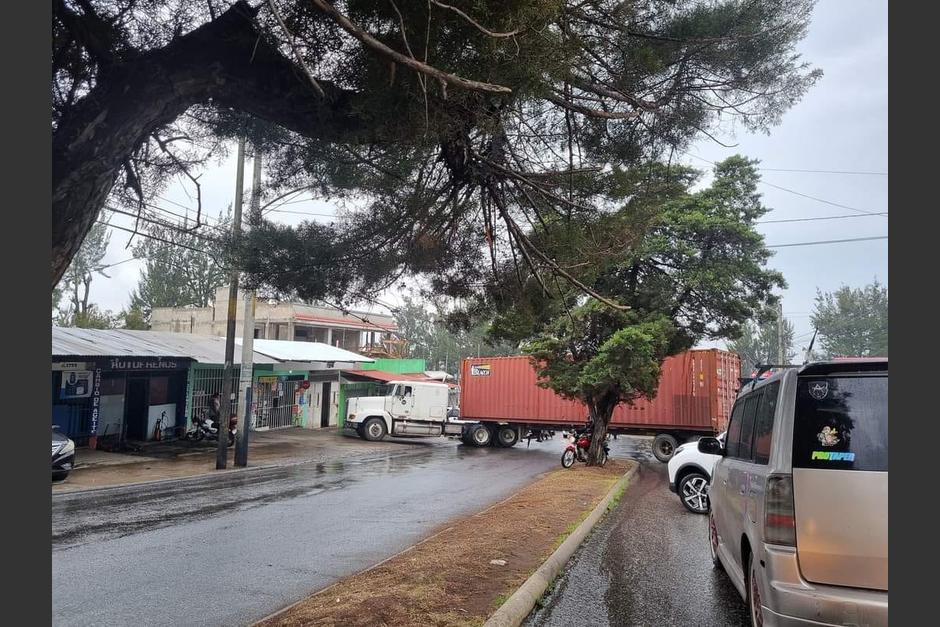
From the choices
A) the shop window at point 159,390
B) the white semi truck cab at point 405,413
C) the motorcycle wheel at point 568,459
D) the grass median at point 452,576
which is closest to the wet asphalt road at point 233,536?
the grass median at point 452,576

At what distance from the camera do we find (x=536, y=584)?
560 cm

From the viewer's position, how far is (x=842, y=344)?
83.1 feet

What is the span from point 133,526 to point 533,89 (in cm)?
774

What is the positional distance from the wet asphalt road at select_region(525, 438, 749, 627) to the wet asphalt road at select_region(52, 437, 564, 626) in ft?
7.14

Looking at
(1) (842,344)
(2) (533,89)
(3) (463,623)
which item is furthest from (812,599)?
(1) (842,344)

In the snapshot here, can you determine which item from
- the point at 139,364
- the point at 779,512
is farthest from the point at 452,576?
the point at 139,364

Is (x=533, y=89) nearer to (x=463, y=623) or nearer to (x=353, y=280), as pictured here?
(x=353, y=280)

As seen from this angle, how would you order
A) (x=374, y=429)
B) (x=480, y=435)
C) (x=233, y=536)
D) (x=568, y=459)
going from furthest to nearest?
1. (x=374, y=429)
2. (x=480, y=435)
3. (x=568, y=459)
4. (x=233, y=536)

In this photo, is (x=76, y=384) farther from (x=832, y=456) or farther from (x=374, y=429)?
(x=832, y=456)

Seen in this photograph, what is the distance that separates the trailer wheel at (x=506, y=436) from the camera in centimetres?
2605

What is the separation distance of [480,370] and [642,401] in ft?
22.9

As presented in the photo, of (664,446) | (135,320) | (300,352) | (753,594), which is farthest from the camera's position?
(135,320)

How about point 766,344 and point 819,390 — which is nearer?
point 819,390

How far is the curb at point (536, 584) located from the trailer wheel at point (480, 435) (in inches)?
668
